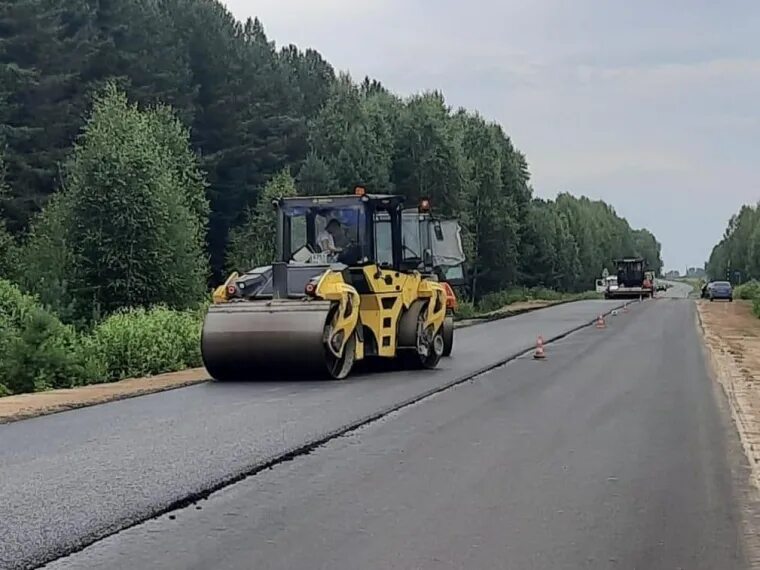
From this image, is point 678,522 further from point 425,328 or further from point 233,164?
point 233,164

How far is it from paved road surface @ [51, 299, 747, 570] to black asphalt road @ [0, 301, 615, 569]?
34cm

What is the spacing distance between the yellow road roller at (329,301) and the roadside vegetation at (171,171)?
10.2 ft

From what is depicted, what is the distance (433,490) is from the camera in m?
9.00

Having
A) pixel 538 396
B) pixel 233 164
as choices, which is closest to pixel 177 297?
pixel 538 396

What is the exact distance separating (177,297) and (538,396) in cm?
2485

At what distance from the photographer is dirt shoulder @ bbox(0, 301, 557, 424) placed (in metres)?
13.9

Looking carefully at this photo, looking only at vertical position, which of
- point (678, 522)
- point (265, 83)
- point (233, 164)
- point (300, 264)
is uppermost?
point (265, 83)

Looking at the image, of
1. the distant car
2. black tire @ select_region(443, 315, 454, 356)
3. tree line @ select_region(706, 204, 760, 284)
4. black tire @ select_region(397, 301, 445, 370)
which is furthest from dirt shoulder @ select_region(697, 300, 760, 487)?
tree line @ select_region(706, 204, 760, 284)

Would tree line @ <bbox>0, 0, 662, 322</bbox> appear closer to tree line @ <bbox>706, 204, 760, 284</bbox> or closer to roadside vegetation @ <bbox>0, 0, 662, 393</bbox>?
roadside vegetation @ <bbox>0, 0, 662, 393</bbox>

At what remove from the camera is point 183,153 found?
5041 cm

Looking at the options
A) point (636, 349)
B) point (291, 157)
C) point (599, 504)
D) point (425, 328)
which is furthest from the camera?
point (291, 157)

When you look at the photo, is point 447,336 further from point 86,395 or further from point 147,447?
point 147,447

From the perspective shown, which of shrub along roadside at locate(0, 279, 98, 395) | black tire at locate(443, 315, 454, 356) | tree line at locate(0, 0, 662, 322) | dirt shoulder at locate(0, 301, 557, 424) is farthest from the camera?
tree line at locate(0, 0, 662, 322)

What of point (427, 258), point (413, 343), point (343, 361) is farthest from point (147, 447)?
point (427, 258)
